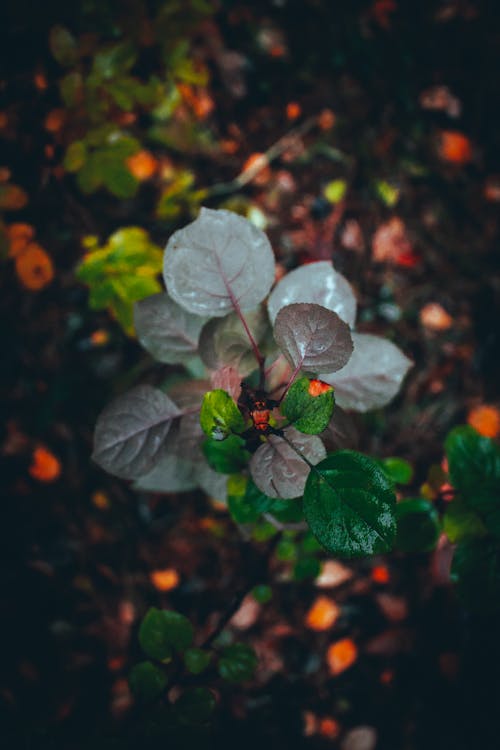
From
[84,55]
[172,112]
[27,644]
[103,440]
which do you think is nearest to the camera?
[103,440]

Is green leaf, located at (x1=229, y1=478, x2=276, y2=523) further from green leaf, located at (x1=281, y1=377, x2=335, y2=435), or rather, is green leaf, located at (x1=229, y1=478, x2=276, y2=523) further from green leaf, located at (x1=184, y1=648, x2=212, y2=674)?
green leaf, located at (x1=184, y1=648, x2=212, y2=674)

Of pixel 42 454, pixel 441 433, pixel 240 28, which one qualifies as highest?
pixel 240 28

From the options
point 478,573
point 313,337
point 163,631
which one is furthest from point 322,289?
point 163,631

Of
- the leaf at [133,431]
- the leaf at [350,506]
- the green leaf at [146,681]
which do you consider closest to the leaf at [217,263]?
the leaf at [133,431]

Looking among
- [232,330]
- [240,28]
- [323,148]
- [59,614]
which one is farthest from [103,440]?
[240,28]

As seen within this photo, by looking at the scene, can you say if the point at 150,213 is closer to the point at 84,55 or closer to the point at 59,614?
the point at 84,55

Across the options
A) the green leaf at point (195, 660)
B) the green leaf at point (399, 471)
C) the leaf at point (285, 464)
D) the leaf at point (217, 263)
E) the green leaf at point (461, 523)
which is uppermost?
the leaf at point (217, 263)

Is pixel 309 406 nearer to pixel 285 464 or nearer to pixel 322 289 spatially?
pixel 285 464

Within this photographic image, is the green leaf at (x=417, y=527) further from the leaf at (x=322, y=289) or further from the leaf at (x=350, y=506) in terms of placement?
the leaf at (x=322, y=289)
